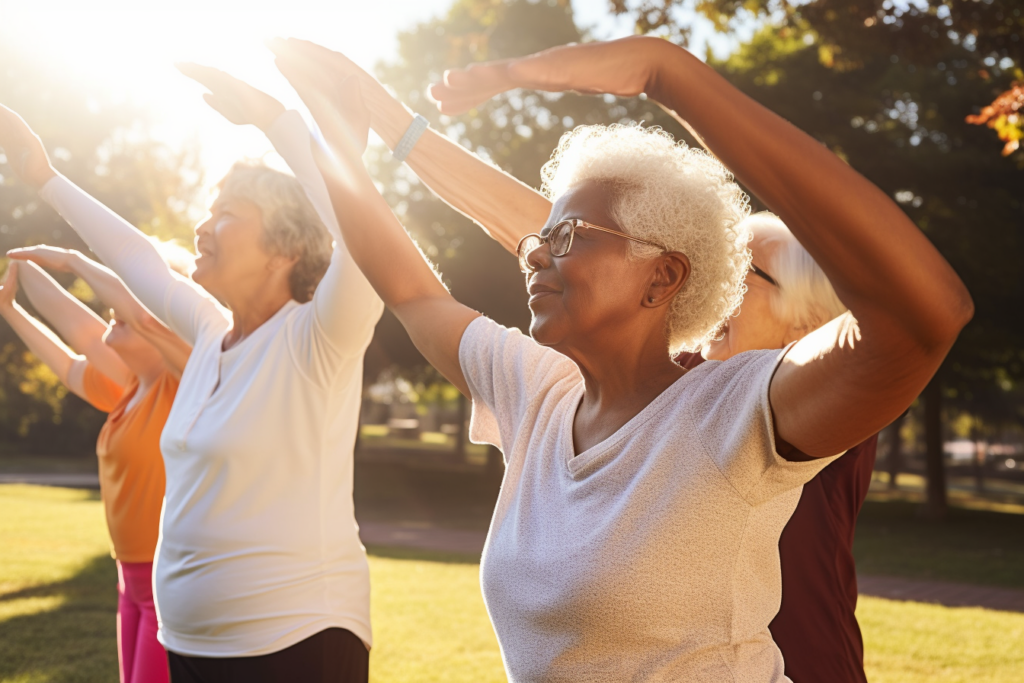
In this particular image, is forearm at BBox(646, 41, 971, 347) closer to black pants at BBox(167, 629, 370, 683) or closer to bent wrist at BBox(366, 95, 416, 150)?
bent wrist at BBox(366, 95, 416, 150)

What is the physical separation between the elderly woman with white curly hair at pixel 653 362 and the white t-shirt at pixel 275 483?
0.54m


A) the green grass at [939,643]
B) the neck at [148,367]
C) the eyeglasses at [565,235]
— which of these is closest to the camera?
the eyeglasses at [565,235]

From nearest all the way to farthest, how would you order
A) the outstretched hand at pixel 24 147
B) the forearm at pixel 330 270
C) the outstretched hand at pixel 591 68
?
the outstretched hand at pixel 591 68, the forearm at pixel 330 270, the outstretched hand at pixel 24 147

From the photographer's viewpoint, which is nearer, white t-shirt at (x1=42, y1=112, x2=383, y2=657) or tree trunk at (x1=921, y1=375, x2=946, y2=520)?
white t-shirt at (x1=42, y1=112, x2=383, y2=657)

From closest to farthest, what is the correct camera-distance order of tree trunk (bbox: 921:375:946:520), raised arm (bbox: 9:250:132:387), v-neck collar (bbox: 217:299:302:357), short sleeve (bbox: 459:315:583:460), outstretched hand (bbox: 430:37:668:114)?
outstretched hand (bbox: 430:37:668:114)
short sleeve (bbox: 459:315:583:460)
v-neck collar (bbox: 217:299:302:357)
raised arm (bbox: 9:250:132:387)
tree trunk (bbox: 921:375:946:520)

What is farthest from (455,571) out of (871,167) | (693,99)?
(871,167)

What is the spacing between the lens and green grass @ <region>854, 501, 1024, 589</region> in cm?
1307

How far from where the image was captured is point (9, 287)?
14.3 ft

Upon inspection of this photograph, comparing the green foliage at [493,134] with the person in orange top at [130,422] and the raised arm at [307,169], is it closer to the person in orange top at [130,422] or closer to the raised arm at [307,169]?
the person in orange top at [130,422]

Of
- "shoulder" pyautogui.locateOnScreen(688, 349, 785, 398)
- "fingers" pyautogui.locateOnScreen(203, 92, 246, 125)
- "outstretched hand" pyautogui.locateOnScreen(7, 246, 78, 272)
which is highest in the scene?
"fingers" pyautogui.locateOnScreen(203, 92, 246, 125)

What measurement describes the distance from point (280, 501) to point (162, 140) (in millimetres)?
22518

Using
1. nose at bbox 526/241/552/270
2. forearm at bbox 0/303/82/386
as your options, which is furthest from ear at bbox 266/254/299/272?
forearm at bbox 0/303/82/386

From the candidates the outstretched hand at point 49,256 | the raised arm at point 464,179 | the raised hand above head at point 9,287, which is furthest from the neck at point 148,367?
the raised arm at point 464,179

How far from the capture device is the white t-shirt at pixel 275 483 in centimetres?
278
